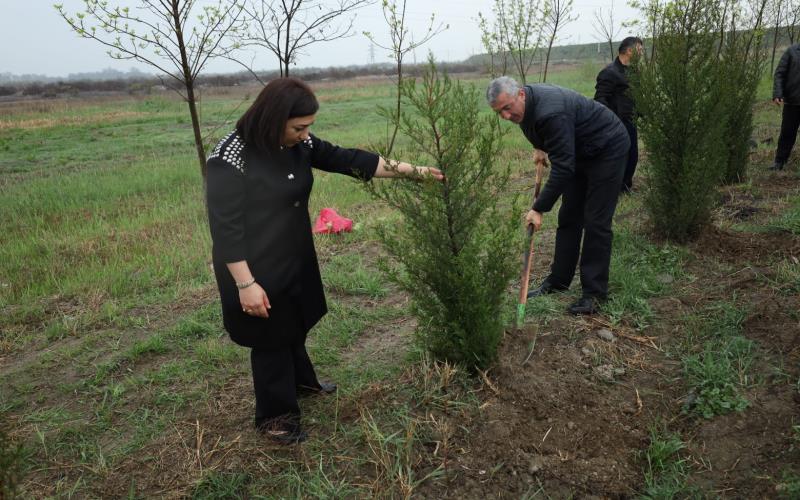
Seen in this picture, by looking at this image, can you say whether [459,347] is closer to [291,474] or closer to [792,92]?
[291,474]

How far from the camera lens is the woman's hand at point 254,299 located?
96.7 inches

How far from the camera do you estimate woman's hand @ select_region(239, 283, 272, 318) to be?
2455mm

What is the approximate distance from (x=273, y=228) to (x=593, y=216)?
239cm

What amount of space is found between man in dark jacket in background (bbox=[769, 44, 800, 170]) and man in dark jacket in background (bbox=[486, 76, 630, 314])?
14.9ft

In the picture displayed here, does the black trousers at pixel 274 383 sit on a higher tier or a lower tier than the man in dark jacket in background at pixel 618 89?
lower

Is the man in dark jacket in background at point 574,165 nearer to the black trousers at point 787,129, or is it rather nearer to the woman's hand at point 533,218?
the woman's hand at point 533,218

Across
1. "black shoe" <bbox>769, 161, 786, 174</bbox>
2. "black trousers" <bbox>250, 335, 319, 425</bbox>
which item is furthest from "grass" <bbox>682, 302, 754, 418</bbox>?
"black shoe" <bbox>769, 161, 786, 174</bbox>

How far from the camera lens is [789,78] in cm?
684

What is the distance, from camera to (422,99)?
8.73 feet

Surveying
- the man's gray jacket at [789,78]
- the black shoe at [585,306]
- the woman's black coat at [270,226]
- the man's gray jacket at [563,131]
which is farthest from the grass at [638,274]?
the man's gray jacket at [789,78]

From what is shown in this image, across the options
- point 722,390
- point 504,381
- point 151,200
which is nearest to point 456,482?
point 504,381

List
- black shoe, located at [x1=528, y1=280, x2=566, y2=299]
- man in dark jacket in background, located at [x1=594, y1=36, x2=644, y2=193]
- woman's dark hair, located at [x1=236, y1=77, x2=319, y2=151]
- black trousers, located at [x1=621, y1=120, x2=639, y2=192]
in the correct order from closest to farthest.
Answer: woman's dark hair, located at [x1=236, y1=77, x2=319, y2=151]
black shoe, located at [x1=528, y1=280, x2=566, y2=299]
man in dark jacket in background, located at [x1=594, y1=36, x2=644, y2=193]
black trousers, located at [x1=621, y1=120, x2=639, y2=192]

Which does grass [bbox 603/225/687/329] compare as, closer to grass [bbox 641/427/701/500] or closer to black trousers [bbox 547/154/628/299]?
black trousers [bbox 547/154/628/299]

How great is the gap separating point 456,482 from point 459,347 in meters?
0.73
